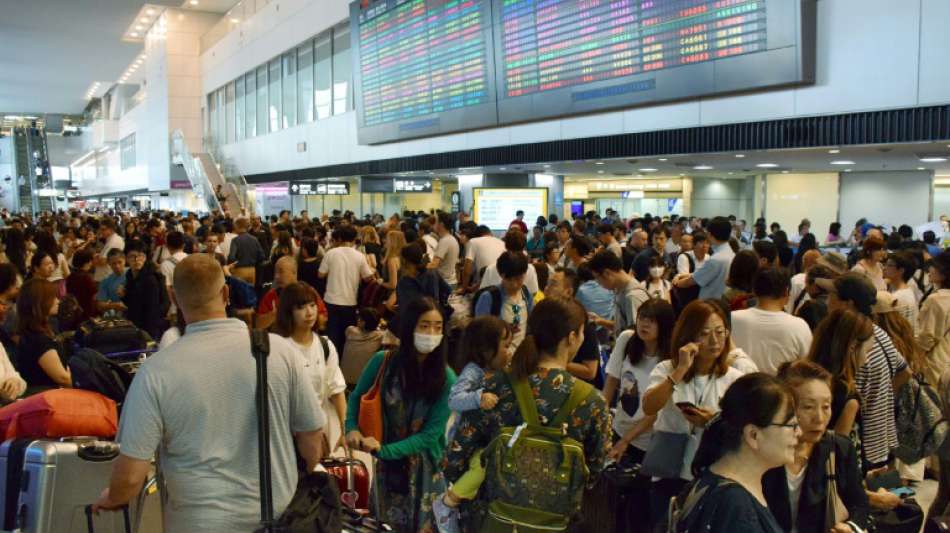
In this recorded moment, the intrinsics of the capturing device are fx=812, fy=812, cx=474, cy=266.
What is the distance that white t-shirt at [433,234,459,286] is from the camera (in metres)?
8.83

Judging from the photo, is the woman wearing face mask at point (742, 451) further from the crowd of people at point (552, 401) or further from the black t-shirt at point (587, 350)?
→ the black t-shirt at point (587, 350)

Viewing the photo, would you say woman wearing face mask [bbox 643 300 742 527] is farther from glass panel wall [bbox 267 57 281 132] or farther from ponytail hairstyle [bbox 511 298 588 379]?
glass panel wall [bbox 267 57 281 132]

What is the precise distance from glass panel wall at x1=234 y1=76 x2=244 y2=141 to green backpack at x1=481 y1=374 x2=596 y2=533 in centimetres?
2889

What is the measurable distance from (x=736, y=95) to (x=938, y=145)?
2.20 meters

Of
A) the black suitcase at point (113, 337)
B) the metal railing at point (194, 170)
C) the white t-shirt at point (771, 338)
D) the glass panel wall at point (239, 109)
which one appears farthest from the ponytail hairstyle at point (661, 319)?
the glass panel wall at point (239, 109)

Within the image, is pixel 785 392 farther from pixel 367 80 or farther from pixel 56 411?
pixel 367 80

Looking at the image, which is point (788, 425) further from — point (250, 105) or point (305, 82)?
point (250, 105)

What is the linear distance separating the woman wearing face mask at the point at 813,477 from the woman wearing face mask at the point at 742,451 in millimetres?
493

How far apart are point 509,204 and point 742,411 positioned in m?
13.8

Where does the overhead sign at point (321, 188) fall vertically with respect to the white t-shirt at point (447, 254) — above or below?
above

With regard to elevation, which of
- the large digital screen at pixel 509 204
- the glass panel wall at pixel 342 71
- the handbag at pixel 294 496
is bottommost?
the handbag at pixel 294 496

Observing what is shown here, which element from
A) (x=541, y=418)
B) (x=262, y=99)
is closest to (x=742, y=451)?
(x=541, y=418)

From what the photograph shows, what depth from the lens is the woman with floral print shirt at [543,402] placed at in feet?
9.20

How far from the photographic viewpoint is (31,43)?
1422 inches
